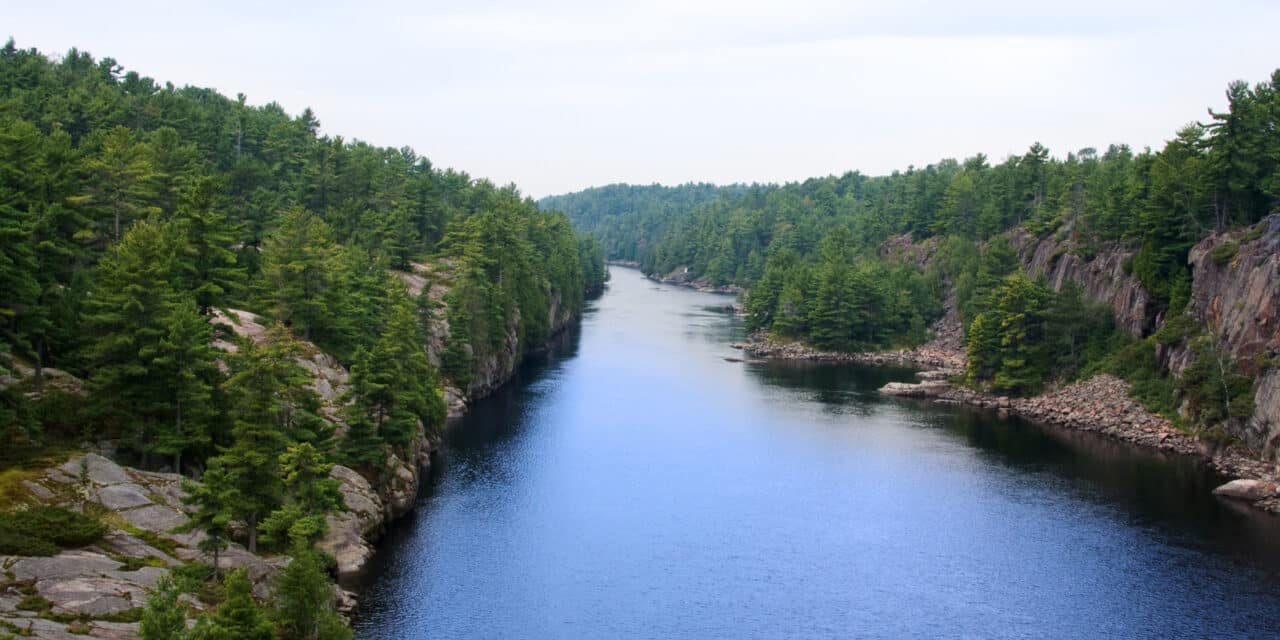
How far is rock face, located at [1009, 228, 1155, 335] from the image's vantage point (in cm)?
9462

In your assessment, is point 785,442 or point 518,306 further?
point 518,306

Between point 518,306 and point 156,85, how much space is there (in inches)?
3049

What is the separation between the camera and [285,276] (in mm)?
71188

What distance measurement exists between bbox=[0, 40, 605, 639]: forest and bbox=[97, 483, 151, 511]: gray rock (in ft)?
9.55

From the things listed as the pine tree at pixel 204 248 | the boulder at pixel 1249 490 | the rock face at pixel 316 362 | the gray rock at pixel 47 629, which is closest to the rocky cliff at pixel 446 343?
the rock face at pixel 316 362

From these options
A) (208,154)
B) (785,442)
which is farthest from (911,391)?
(208,154)

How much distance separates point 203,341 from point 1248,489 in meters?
61.6

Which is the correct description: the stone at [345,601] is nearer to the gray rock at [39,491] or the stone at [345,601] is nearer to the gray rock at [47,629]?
the gray rock at [39,491]

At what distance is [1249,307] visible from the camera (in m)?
76.9

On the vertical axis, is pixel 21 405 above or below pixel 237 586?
above

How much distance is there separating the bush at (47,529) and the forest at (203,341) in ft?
0.89

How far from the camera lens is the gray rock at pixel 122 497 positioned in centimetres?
4131

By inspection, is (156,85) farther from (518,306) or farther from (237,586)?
(237,586)

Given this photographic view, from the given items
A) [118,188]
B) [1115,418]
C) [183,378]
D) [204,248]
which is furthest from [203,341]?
[1115,418]
